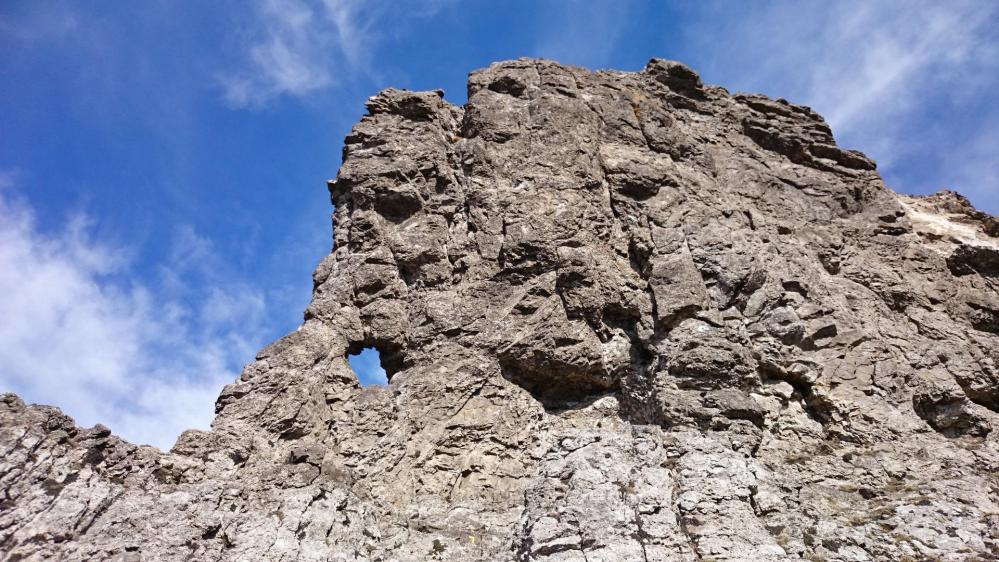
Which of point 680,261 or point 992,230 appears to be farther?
point 992,230

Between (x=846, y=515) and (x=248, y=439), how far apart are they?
13.4 metres

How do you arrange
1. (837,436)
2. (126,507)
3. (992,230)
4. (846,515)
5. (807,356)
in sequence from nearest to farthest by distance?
(126,507), (846,515), (837,436), (807,356), (992,230)

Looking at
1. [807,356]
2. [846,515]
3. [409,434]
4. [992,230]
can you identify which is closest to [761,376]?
[807,356]

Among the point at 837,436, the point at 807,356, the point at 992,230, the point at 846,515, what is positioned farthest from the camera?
→ the point at 992,230

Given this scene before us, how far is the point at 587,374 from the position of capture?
19.8 metres

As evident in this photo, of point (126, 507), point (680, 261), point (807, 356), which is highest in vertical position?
point (680, 261)

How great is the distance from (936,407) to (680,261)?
7733 millimetres

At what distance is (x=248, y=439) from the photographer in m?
17.2

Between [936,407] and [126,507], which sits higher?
[936,407]

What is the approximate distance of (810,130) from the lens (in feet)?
93.9

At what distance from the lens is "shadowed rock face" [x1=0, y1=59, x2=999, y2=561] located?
15219 millimetres

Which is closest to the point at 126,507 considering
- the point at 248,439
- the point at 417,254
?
the point at 248,439

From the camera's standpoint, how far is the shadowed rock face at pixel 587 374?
1522 centimetres

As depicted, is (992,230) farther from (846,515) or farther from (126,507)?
(126,507)
